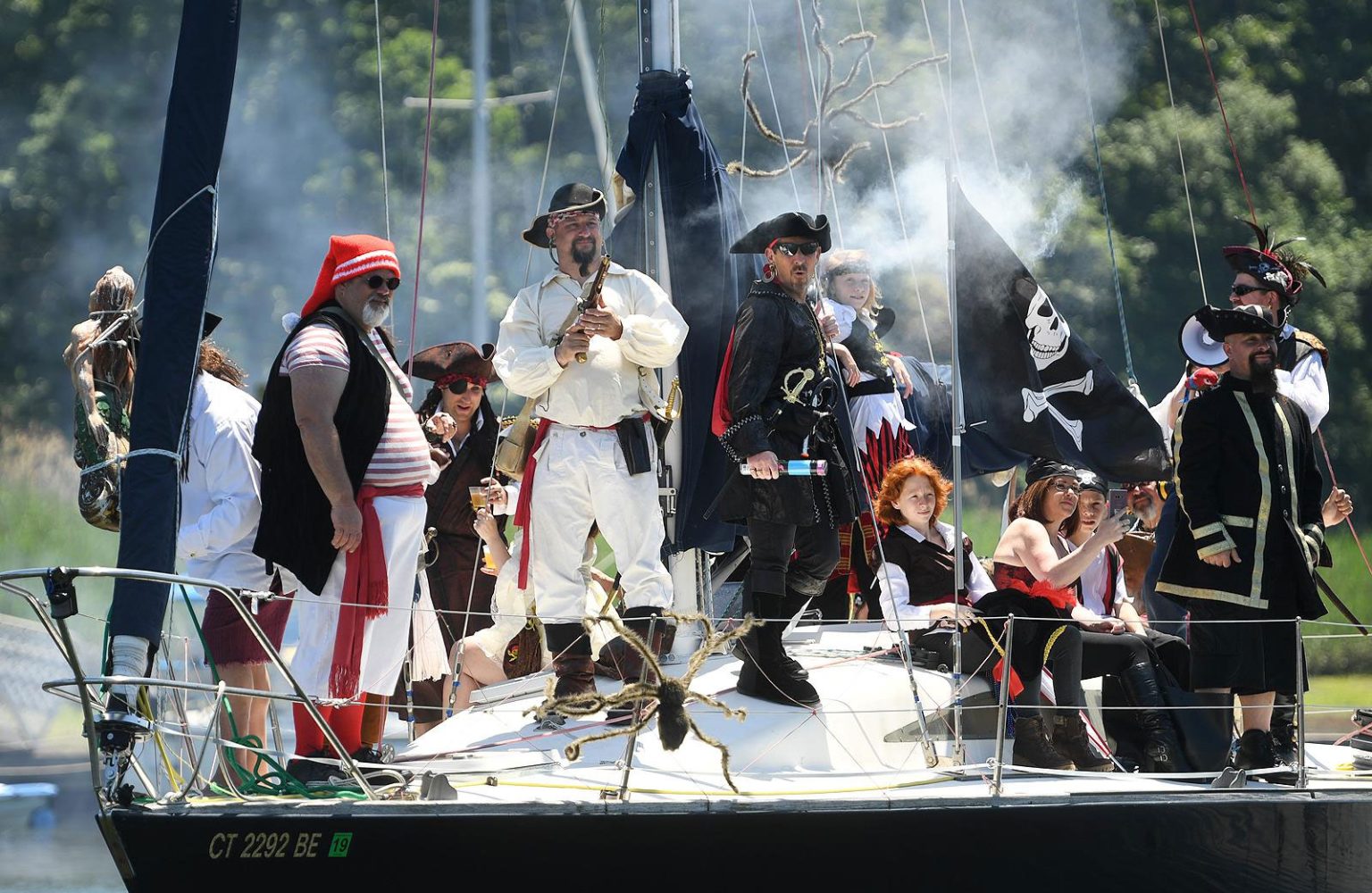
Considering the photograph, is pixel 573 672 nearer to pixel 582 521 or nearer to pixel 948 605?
pixel 582 521

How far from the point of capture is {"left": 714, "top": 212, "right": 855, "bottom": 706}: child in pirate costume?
5.93 meters

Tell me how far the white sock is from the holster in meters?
1.90

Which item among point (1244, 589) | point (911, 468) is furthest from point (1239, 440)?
point (911, 468)

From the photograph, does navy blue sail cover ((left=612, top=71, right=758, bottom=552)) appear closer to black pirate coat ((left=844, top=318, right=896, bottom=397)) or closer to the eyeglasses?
black pirate coat ((left=844, top=318, right=896, bottom=397))

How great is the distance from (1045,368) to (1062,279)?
12.5 meters

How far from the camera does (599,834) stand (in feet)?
16.2

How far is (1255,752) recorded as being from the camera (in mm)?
5738

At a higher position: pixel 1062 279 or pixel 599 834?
pixel 1062 279

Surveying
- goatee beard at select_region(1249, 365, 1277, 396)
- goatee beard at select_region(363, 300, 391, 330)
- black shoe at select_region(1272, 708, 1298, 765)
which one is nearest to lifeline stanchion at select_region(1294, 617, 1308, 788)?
black shoe at select_region(1272, 708, 1298, 765)

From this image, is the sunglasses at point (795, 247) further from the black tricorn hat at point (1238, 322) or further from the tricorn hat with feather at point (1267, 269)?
the tricorn hat with feather at point (1267, 269)

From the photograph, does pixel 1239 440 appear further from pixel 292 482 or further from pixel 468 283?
pixel 468 283

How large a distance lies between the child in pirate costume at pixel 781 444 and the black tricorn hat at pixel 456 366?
1.74 metres

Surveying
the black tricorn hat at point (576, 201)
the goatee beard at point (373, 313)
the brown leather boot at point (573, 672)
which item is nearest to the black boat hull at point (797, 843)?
the brown leather boot at point (573, 672)

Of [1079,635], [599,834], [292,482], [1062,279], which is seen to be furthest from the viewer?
[1062,279]
